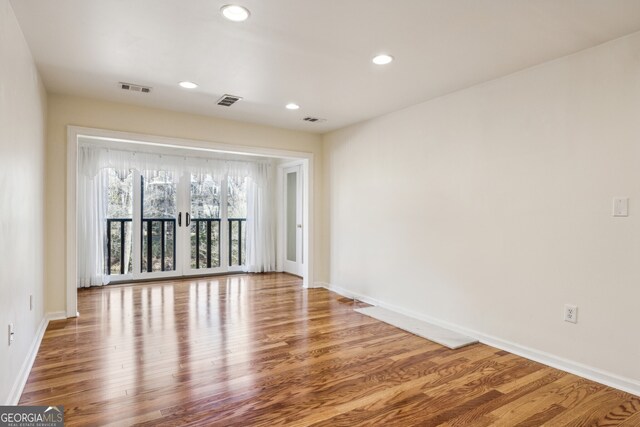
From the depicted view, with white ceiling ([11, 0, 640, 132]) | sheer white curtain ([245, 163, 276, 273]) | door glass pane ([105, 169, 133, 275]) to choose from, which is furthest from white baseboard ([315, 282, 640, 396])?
door glass pane ([105, 169, 133, 275])

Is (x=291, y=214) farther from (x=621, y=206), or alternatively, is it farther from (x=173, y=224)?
(x=621, y=206)

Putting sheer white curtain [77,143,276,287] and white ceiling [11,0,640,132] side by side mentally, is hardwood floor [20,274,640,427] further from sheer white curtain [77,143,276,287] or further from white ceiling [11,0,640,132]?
white ceiling [11,0,640,132]

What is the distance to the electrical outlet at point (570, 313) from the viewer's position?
2.70 m

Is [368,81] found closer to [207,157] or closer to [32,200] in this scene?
[32,200]

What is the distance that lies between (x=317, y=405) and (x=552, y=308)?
1955 millimetres

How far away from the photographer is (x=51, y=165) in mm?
3793

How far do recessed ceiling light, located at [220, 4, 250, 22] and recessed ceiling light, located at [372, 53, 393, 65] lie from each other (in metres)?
1.07

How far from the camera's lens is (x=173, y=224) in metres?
6.23

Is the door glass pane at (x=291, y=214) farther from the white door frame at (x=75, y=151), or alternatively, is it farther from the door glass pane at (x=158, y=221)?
the door glass pane at (x=158, y=221)

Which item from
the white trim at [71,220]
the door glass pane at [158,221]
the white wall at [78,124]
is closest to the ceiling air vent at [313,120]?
the white wall at [78,124]

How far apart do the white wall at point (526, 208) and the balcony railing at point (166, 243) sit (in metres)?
3.19

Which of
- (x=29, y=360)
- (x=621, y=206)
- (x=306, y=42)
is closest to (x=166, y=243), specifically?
(x=29, y=360)

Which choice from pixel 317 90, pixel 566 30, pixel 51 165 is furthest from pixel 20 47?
pixel 566 30

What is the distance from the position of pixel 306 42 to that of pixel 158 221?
4527mm
